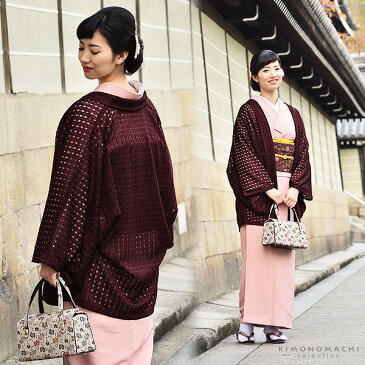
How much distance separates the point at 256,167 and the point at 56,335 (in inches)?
124

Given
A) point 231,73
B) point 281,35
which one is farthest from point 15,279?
point 281,35

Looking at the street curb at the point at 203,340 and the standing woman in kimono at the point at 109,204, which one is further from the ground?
the standing woman in kimono at the point at 109,204

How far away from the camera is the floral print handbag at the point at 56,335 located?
3209 mm

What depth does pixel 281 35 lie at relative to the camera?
37.8ft

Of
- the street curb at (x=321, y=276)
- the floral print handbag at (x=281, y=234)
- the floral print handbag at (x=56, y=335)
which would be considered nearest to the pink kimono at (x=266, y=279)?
the floral print handbag at (x=281, y=234)

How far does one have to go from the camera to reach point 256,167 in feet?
20.1

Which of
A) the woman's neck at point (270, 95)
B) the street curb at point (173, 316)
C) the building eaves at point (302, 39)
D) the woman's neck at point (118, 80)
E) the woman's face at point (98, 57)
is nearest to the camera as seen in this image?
the woman's face at point (98, 57)

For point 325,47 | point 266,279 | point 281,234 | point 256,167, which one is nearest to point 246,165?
point 256,167

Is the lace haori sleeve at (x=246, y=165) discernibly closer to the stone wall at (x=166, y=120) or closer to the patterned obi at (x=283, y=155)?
the patterned obi at (x=283, y=155)

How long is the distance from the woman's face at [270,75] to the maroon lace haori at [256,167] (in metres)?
0.17

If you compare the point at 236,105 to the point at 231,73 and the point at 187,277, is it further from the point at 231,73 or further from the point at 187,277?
the point at 187,277

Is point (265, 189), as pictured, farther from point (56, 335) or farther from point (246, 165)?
point (56, 335)

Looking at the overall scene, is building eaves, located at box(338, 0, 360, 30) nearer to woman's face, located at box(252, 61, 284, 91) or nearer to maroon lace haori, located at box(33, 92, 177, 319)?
woman's face, located at box(252, 61, 284, 91)

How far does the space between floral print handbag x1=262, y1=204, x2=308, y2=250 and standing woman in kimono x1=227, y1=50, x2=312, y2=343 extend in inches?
6.2
